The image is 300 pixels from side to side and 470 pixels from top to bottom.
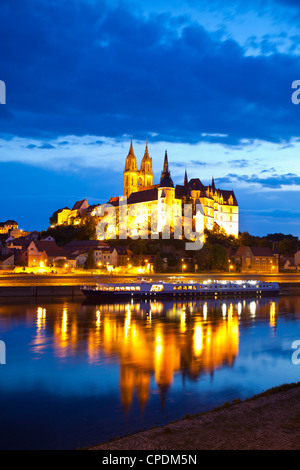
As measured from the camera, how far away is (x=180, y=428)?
30.8 ft

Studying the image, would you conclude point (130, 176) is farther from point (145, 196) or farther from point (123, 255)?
point (123, 255)

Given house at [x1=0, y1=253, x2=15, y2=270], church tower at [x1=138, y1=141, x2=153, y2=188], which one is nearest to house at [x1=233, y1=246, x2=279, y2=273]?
house at [x1=0, y1=253, x2=15, y2=270]

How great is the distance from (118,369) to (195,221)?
9187 centimetres

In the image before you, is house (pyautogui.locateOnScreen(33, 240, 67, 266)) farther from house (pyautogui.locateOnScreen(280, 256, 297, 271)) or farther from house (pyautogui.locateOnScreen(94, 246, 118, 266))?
house (pyautogui.locateOnScreen(280, 256, 297, 271))

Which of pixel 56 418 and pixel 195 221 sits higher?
pixel 195 221

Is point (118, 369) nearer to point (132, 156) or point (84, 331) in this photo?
point (84, 331)

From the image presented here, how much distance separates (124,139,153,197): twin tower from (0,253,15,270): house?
66379 millimetres

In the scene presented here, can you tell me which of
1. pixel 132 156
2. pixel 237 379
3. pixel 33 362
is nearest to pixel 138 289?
pixel 33 362

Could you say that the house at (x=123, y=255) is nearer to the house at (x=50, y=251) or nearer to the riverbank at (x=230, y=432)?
the house at (x=50, y=251)

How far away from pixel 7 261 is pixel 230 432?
73515 mm

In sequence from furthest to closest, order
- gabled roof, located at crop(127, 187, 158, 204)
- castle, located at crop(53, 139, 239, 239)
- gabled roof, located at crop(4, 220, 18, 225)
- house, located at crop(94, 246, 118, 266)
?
gabled roof, located at crop(4, 220, 18, 225), gabled roof, located at crop(127, 187, 158, 204), castle, located at crop(53, 139, 239, 239), house, located at crop(94, 246, 118, 266)

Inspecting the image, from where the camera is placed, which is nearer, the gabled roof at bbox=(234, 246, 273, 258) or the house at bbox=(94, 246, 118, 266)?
the house at bbox=(94, 246, 118, 266)

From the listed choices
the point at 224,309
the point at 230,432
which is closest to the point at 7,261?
the point at 224,309

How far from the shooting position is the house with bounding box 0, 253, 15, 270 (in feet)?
249
